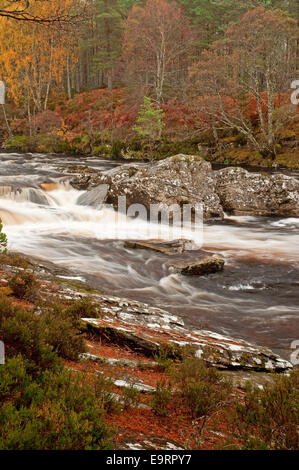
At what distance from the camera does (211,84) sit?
84.8 feet

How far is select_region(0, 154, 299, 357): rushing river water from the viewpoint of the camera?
6.55m

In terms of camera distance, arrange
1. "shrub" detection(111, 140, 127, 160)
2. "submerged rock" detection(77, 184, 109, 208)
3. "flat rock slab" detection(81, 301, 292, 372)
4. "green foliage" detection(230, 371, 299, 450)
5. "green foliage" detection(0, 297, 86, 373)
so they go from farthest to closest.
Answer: "shrub" detection(111, 140, 127, 160) → "submerged rock" detection(77, 184, 109, 208) → "flat rock slab" detection(81, 301, 292, 372) → "green foliage" detection(0, 297, 86, 373) → "green foliage" detection(230, 371, 299, 450)

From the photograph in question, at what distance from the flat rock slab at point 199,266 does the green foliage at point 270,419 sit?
17.2ft

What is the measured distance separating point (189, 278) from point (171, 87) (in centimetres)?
3196

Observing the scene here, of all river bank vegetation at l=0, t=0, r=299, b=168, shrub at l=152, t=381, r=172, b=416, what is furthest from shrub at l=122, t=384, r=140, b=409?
river bank vegetation at l=0, t=0, r=299, b=168

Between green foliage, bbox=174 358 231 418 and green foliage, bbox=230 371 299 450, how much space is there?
0.19m

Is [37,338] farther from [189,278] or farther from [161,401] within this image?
[189,278]

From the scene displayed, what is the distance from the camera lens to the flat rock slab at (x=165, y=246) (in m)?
9.55

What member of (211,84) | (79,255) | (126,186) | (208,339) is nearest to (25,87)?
(211,84)

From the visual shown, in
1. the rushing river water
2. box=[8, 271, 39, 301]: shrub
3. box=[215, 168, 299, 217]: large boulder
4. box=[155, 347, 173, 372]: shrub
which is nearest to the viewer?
box=[155, 347, 173, 372]: shrub

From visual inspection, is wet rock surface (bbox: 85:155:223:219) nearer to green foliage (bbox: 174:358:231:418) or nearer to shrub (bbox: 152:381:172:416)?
green foliage (bbox: 174:358:231:418)

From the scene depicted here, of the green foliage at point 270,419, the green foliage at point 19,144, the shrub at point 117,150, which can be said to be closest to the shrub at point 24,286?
the green foliage at point 270,419

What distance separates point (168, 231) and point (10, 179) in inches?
322
